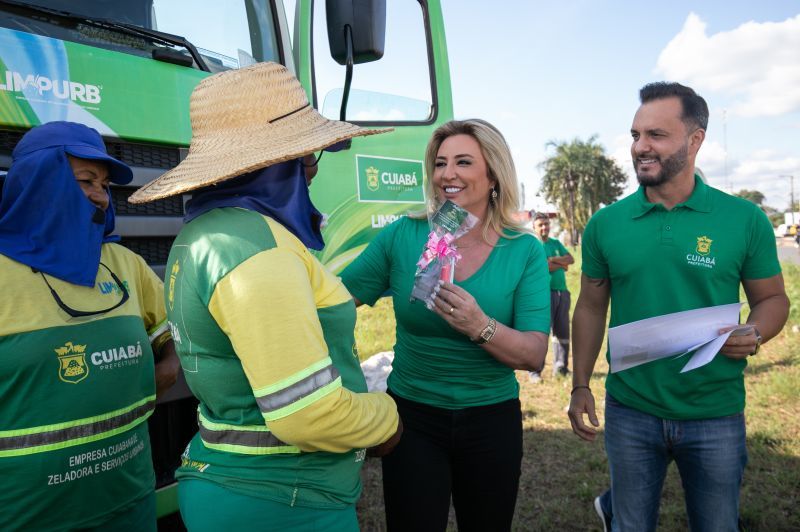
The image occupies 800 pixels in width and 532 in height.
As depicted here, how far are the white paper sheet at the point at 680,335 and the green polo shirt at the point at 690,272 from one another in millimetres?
84

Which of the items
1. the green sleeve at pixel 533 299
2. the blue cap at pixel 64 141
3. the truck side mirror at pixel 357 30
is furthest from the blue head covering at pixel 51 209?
the green sleeve at pixel 533 299

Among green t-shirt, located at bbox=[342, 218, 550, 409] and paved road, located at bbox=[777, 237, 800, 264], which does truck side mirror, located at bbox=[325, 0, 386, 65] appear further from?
paved road, located at bbox=[777, 237, 800, 264]

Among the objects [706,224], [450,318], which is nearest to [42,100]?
[450,318]

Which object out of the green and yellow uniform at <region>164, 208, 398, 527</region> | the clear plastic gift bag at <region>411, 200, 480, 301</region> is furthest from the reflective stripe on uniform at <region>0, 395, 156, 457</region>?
the clear plastic gift bag at <region>411, 200, 480, 301</region>

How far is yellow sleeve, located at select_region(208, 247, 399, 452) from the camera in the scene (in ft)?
3.63

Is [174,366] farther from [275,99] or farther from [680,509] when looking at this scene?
[680,509]

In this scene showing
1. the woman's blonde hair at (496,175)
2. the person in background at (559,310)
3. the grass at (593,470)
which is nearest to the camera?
the woman's blonde hair at (496,175)

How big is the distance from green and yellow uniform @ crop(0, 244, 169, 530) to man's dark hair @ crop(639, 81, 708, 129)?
2.05 metres

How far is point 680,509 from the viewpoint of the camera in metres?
3.52

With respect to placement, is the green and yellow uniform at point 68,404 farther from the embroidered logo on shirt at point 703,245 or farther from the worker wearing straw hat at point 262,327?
the embroidered logo on shirt at point 703,245

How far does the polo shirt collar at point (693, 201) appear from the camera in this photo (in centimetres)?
219

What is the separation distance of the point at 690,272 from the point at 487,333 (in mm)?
836

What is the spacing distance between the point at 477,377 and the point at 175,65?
1.70 metres

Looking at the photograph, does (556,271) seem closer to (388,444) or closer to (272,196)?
(388,444)
